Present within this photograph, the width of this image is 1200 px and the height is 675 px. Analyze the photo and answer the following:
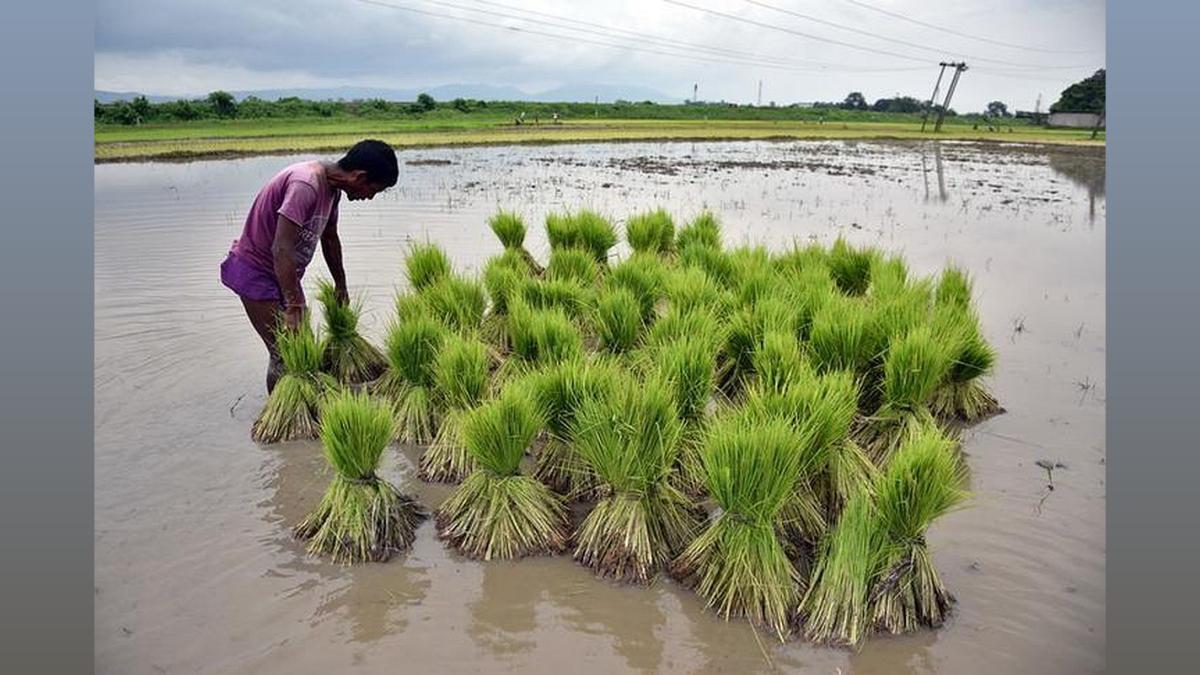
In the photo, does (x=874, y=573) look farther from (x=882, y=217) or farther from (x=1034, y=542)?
(x=882, y=217)

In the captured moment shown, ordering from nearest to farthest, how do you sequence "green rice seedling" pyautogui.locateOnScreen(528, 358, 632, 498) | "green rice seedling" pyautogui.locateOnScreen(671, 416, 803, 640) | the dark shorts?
"green rice seedling" pyautogui.locateOnScreen(671, 416, 803, 640), "green rice seedling" pyautogui.locateOnScreen(528, 358, 632, 498), the dark shorts

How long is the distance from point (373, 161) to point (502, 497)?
86.3 inches

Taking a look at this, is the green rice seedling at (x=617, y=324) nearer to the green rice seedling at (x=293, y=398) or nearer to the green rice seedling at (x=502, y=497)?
the green rice seedling at (x=502, y=497)

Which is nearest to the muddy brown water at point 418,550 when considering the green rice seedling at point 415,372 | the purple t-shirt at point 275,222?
the green rice seedling at point 415,372

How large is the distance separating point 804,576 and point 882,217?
11140 millimetres

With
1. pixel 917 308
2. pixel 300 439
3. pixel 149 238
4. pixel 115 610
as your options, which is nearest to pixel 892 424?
pixel 917 308

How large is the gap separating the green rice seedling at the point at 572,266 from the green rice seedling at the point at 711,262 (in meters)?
0.80

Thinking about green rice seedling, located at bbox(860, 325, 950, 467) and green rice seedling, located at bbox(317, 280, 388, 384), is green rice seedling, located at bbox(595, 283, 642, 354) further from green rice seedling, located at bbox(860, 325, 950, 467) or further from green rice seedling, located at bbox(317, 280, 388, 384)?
green rice seedling, located at bbox(317, 280, 388, 384)

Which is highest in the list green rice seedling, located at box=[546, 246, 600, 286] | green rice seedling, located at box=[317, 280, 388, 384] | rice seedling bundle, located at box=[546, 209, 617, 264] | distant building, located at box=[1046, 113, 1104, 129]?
distant building, located at box=[1046, 113, 1104, 129]

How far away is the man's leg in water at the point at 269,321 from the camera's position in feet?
16.7

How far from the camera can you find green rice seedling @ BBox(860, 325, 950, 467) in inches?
170

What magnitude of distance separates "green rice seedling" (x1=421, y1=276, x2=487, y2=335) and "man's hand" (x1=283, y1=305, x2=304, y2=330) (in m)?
0.90

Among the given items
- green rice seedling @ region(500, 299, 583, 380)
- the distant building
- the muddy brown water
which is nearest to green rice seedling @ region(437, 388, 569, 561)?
the muddy brown water

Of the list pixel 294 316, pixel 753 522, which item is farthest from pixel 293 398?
pixel 753 522
